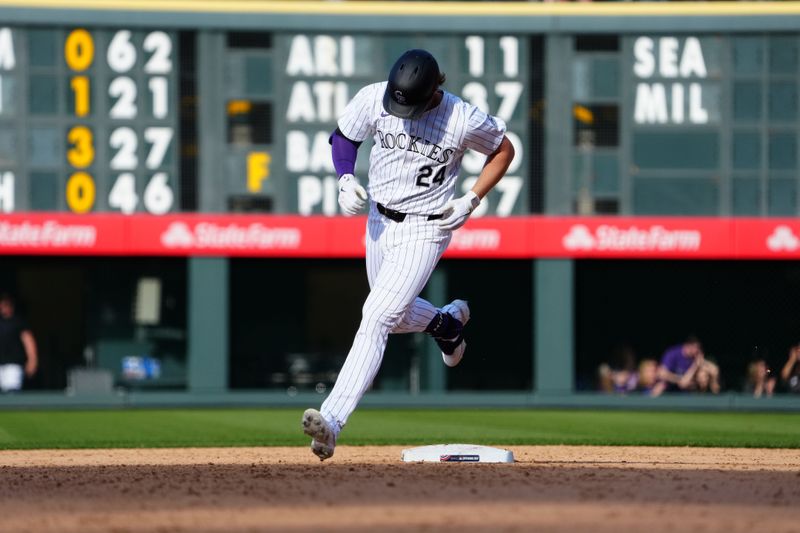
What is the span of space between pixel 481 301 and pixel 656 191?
11.9ft

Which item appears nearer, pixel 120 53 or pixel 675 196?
pixel 120 53

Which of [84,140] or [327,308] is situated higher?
[84,140]

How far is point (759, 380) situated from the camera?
996 inches

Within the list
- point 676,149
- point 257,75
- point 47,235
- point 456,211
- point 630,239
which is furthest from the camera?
point 630,239

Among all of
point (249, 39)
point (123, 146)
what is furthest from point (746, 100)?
point (123, 146)

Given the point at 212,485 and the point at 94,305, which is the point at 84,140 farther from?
the point at 212,485

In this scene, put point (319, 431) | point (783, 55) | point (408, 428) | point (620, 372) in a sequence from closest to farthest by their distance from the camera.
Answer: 1. point (319, 431)
2. point (408, 428)
3. point (783, 55)
4. point (620, 372)

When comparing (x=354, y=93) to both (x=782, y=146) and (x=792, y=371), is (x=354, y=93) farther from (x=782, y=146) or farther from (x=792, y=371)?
(x=792, y=371)

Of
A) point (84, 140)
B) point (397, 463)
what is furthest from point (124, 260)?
point (397, 463)

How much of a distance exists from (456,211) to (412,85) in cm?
72

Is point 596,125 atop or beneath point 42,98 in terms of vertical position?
beneath

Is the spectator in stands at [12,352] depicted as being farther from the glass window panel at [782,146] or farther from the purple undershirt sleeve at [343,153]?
the purple undershirt sleeve at [343,153]

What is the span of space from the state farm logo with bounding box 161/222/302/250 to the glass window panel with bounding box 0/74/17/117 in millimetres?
3162

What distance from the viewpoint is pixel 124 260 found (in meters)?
26.2
